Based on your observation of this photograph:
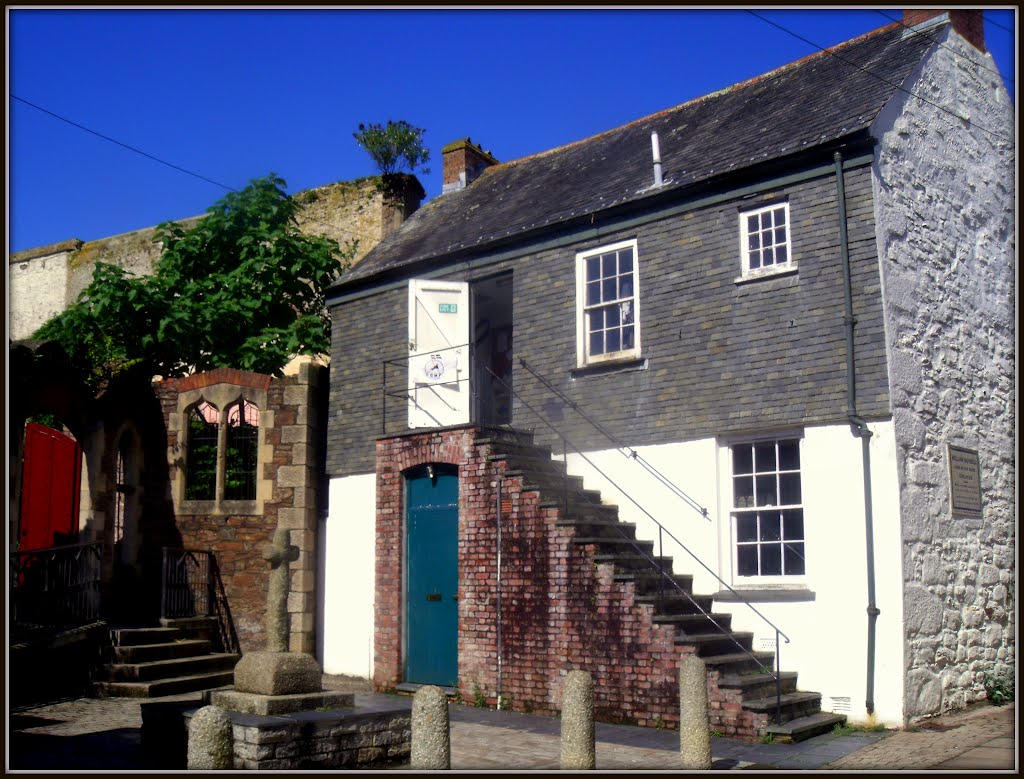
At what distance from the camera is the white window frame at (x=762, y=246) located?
12445mm

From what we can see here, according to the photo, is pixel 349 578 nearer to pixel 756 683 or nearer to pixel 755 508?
pixel 755 508

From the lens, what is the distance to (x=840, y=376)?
38.3ft

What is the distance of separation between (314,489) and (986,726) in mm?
10057

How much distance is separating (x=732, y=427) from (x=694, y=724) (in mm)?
4861

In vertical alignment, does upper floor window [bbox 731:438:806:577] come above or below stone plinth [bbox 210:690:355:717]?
above

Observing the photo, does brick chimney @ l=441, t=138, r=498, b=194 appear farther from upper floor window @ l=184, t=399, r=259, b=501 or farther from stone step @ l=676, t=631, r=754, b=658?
stone step @ l=676, t=631, r=754, b=658

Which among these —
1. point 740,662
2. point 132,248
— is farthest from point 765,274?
point 132,248

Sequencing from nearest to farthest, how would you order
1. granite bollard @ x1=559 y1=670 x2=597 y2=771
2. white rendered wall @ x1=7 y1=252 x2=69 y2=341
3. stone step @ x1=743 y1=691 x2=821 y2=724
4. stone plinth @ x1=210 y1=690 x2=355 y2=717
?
granite bollard @ x1=559 y1=670 x2=597 y2=771
stone plinth @ x1=210 y1=690 x2=355 y2=717
stone step @ x1=743 y1=691 x2=821 y2=724
white rendered wall @ x1=7 y1=252 x2=69 y2=341

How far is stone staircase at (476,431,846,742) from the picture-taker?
1054 centimetres

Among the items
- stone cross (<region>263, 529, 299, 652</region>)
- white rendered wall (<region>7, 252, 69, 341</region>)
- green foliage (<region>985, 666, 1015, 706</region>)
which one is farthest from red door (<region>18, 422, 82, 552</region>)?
green foliage (<region>985, 666, 1015, 706</region>)

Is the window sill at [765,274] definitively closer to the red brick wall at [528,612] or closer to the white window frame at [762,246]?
the white window frame at [762,246]

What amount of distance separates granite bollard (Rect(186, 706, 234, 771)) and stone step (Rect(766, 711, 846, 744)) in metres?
5.48

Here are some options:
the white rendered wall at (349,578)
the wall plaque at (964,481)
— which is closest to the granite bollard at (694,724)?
the wall plaque at (964,481)

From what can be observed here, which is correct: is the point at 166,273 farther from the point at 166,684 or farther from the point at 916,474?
the point at 916,474
